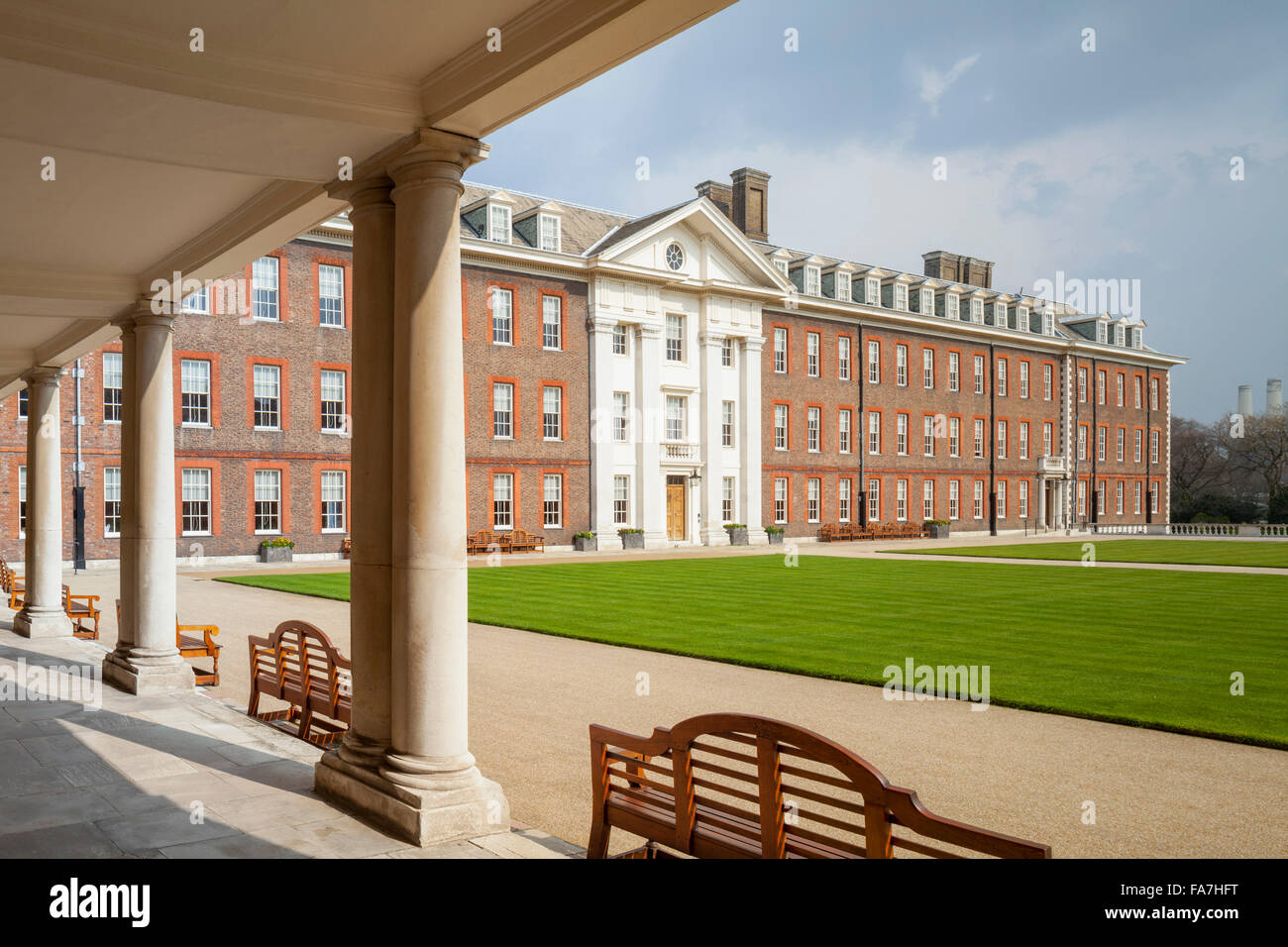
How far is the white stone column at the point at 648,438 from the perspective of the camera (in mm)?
41656

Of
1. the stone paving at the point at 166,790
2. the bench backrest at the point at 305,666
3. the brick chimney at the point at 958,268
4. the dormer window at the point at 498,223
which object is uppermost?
the brick chimney at the point at 958,268

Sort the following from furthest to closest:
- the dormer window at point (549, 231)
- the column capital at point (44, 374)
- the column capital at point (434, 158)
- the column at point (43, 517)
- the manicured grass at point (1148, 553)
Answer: the dormer window at point (549, 231), the manicured grass at point (1148, 553), the column capital at point (44, 374), the column at point (43, 517), the column capital at point (434, 158)

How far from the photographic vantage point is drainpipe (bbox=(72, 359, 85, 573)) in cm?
2922

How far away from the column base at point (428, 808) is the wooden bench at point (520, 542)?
3126 cm

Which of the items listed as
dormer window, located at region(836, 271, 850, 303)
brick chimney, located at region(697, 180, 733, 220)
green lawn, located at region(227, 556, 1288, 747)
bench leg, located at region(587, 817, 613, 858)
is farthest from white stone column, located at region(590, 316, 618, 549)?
bench leg, located at region(587, 817, 613, 858)

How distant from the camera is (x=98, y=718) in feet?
28.7

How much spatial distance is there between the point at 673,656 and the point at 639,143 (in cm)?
2330

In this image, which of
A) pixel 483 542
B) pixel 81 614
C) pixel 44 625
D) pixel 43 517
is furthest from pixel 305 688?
pixel 483 542

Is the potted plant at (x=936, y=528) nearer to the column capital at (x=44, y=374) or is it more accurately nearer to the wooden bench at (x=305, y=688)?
the column capital at (x=44, y=374)

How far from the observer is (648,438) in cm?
4184

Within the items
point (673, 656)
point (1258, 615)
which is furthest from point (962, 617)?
point (673, 656)

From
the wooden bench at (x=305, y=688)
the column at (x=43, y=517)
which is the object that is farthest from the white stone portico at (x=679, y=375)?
the wooden bench at (x=305, y=688)

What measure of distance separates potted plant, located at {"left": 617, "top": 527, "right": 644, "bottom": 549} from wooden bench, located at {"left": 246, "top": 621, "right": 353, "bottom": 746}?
3113 cm
